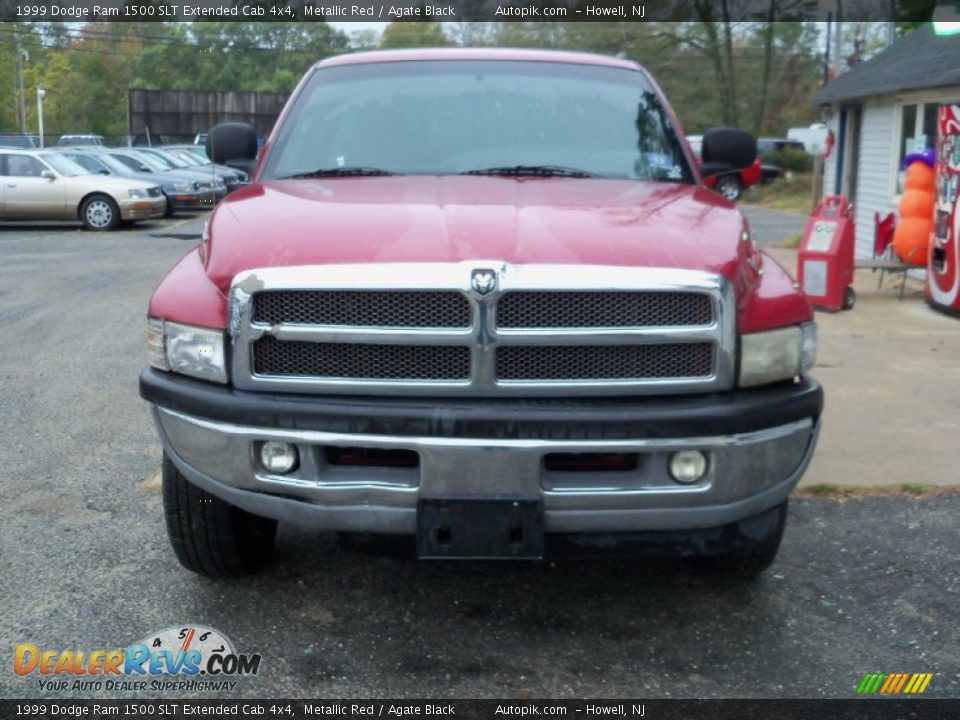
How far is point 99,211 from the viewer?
20.3 m

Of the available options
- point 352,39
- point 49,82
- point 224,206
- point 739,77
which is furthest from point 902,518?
point 352,39

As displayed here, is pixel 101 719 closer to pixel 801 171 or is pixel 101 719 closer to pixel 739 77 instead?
pixel 801 171

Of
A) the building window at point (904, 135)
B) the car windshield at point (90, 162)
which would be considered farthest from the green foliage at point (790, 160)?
the building window at point (904, 135)

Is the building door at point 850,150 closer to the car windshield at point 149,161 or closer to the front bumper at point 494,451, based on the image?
the front bumper at point 494,451

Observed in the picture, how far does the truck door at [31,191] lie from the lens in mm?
19953

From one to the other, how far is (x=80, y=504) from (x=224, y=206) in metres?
1.74

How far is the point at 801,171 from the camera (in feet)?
129

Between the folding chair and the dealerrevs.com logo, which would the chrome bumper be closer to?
the dealerrevs.com logo

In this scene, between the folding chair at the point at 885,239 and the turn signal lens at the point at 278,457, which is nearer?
the turn signal lens at the point at 278,457

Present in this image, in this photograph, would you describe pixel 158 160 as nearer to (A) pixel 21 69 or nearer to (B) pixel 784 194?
(B) pixel 784 194

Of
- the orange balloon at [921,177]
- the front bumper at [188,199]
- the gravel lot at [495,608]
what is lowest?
the front bumper at [188,199]

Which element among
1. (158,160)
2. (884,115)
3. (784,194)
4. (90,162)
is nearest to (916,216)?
(884,115)

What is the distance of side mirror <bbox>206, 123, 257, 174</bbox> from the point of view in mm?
5152

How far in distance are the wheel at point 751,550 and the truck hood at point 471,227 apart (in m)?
0.82
